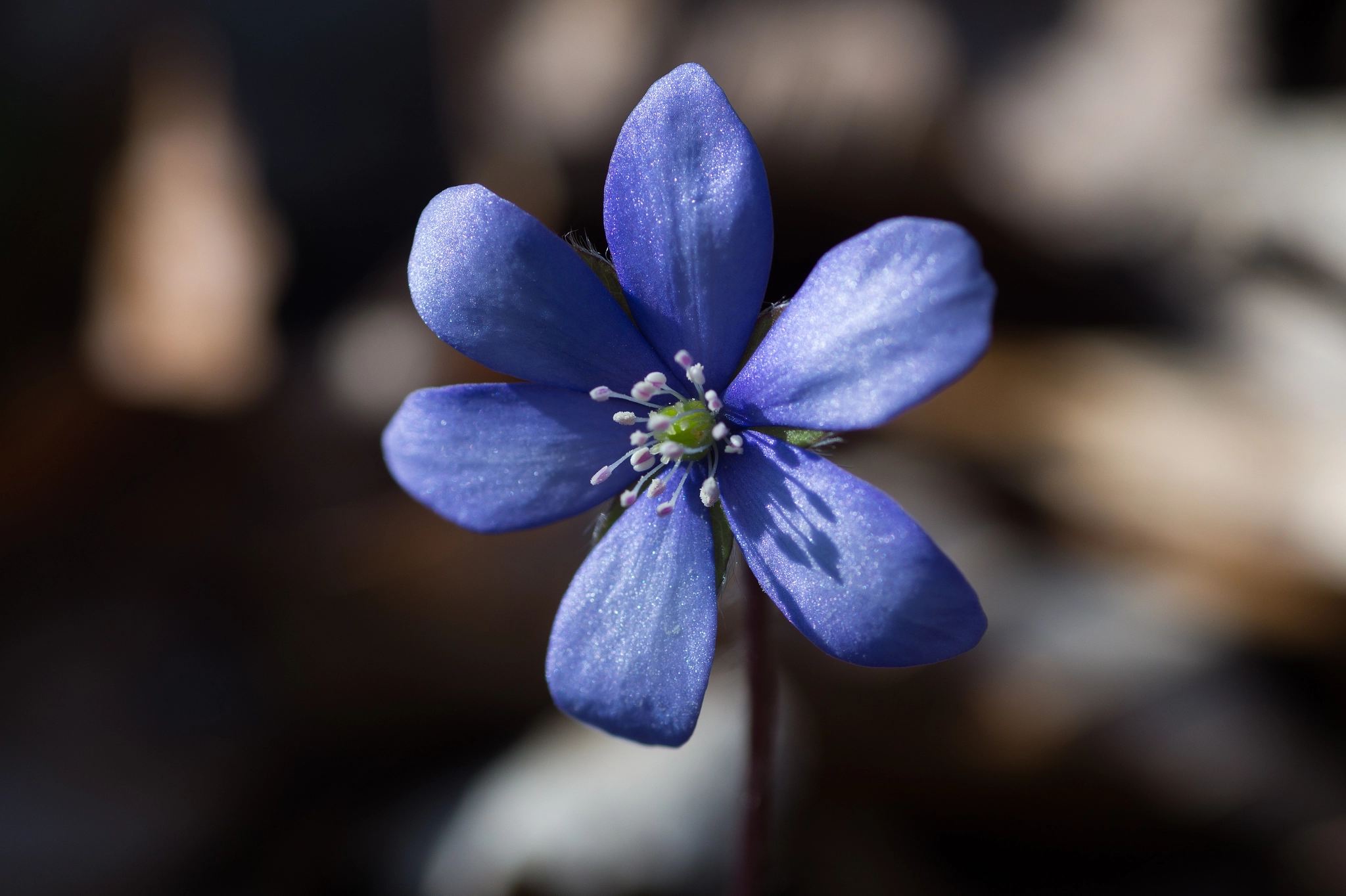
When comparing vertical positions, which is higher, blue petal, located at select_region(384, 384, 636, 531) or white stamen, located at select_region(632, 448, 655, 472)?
blue petal, located at select_region(384, 384, 636, 531)

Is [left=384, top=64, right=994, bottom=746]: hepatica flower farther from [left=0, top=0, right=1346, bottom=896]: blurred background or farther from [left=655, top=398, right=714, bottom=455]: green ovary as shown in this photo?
[left=0, top=0, right=1346, bottom=896]: blurred background

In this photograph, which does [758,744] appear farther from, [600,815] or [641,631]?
[600,815]

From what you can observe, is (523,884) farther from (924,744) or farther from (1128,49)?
(1128,49)

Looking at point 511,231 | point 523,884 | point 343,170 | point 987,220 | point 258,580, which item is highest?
point 511,231

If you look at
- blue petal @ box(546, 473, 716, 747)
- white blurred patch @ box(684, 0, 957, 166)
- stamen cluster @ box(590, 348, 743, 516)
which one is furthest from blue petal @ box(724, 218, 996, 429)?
white blurred patch @ box(684, 0, 957, 166)

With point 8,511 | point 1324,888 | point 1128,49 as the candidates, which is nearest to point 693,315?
point 1324,888

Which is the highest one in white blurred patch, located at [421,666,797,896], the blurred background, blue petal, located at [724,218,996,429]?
blue petal, located at [724,218,996,429]

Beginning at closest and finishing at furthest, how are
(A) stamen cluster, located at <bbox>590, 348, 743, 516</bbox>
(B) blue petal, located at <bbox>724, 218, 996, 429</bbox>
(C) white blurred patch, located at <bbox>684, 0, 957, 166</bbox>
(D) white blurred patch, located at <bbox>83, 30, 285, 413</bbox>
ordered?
1. (B) blue petal, located at <bbox>724, 218, 996, 429</bbox>
2. (A) stamen cluster, located at <bbox>590, 348, 743, 516</bbox>
3. (D) white blurred patch, located at <bbox>83, 30, 285, 413</bbox>
4. (C) white blurred patch, located at <bbox>684, 0, 957, 166</bbox>

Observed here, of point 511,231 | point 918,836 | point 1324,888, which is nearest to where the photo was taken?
point 511,231
